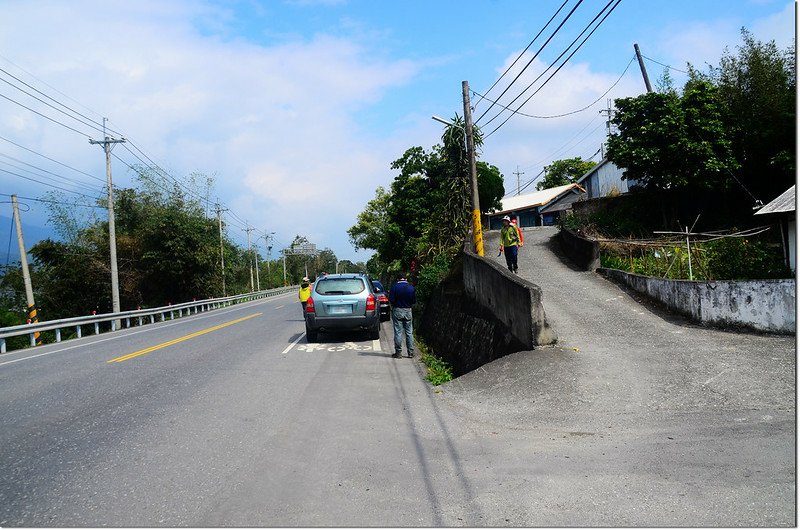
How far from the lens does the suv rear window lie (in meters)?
14.3

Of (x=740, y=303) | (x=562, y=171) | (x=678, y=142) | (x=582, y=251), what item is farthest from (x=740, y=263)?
(x=562, y=171)

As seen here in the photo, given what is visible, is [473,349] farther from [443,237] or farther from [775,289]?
[443,237]

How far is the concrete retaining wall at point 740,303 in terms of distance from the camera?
9.16 m

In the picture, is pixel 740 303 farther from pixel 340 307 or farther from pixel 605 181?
pixel 605 181

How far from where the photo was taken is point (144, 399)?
8000 millimetres

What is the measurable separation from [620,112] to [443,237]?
892 centimetres

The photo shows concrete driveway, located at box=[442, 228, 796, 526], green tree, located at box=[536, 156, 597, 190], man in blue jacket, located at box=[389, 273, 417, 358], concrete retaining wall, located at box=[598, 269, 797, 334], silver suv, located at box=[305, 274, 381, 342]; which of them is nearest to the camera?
concrete driveway, located at box=[442, 228, 796, 526]

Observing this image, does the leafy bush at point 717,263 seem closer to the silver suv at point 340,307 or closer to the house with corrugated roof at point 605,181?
the silver suv at point 340,307

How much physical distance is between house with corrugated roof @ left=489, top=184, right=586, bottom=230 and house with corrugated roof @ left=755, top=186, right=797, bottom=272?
93.9 ft

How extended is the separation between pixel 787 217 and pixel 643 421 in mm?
10952

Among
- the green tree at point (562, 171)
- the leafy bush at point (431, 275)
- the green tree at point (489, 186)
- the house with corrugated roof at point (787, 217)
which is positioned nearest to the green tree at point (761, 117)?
the house with corrugated roof at point (787, 217)

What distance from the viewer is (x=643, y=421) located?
629 cm

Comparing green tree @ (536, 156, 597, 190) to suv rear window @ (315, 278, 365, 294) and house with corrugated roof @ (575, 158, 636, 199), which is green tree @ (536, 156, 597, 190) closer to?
house with corrugated roof @ (575, 158, 636, 199)

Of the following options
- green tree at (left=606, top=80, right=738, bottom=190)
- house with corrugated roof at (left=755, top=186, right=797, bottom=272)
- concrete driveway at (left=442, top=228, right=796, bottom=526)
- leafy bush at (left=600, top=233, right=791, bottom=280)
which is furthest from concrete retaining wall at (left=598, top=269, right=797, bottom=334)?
green tree at (left=606, top=80, right=738, bottom=190)
